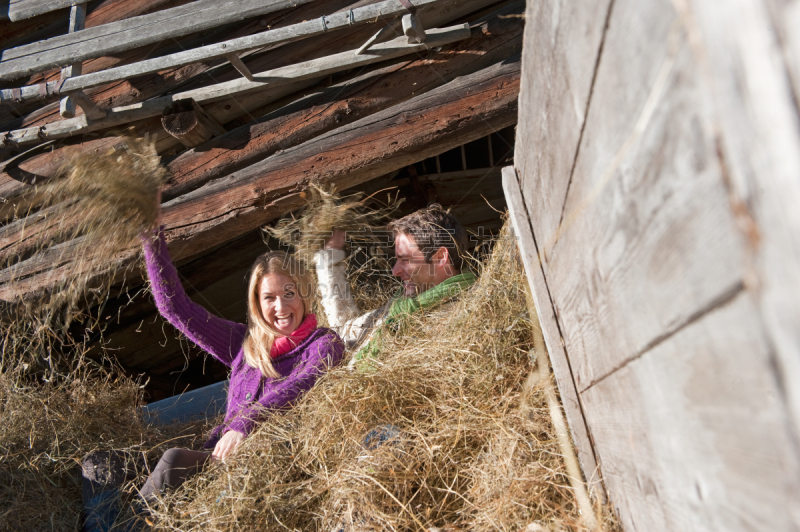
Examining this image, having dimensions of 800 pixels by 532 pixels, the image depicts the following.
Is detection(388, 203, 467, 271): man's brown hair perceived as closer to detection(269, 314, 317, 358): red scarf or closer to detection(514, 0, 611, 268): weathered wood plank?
detection(269, 314, 317, 358): red scarf

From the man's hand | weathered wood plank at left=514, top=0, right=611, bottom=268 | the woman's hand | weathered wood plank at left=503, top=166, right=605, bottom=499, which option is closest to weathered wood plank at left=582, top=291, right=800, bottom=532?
weathered wood plank at left=503, top=166, right=605, bottom=499

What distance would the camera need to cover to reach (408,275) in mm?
2973

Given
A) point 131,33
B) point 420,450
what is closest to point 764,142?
point 420,450

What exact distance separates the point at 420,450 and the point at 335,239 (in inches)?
57.0

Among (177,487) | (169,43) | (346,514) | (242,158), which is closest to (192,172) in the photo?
(242,158)

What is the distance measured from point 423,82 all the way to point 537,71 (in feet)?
6.38

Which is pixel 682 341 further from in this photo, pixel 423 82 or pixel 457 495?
pixel 423 82

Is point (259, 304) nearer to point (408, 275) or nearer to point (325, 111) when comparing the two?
point (408, 275)

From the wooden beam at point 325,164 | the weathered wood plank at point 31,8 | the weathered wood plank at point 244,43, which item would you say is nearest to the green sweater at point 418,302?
the wooden beam at point 325,164

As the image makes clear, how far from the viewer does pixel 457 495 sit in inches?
71.1

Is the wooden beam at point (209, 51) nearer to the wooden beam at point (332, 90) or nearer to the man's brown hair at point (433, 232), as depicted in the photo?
the wooden beam at point (332, 90)

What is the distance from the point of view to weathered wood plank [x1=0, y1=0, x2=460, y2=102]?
111 inches

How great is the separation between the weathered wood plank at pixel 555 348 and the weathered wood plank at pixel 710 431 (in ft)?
1.06

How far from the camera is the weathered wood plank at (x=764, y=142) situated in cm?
50
